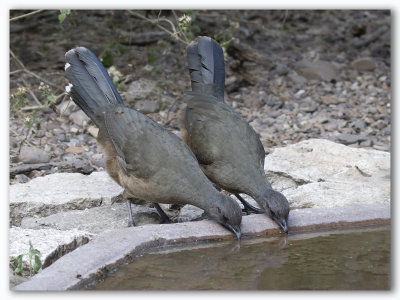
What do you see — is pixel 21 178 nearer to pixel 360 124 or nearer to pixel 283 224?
pixel 283 224

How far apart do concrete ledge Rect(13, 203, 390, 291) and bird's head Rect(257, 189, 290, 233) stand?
5 centimetres

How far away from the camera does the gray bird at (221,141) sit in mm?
4801

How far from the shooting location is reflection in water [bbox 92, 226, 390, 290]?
3.48 m

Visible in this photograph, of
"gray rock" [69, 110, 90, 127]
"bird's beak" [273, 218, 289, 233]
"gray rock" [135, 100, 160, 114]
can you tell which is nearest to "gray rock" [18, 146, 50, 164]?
"gray rock" [69, 110, 90, 127]

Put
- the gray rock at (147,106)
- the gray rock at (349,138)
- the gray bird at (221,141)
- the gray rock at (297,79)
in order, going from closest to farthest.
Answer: the gray bird at (221,141) → the gray rock at (349,138) → the gray rock at (147,106) → the gray rock at (297,79)

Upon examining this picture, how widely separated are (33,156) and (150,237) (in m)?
2.73

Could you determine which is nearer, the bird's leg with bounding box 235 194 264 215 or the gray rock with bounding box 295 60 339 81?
the bird's leg with bounding box 235 194 264 215

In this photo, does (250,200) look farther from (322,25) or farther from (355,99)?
(322,25)

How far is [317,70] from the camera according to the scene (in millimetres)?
8758

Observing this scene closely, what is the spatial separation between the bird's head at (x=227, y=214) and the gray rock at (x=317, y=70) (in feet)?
15.1

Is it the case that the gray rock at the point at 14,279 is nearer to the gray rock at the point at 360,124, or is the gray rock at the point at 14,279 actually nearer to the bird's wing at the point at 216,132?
the bird's wing at the point at 216,132

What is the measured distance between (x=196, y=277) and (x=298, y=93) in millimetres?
5131

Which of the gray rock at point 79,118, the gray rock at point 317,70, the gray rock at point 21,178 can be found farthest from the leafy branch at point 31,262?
the gray rock at point 317,70

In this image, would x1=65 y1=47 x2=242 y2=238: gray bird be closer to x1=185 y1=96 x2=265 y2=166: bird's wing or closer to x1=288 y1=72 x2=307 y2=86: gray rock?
x1=185 y1=96 x2=265 y2=166: bird's wing
